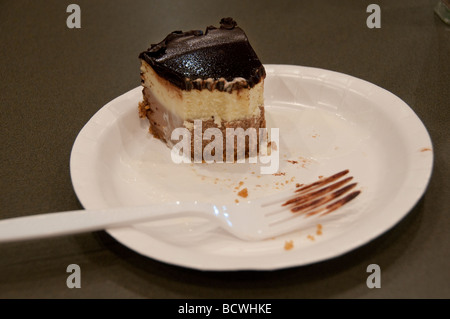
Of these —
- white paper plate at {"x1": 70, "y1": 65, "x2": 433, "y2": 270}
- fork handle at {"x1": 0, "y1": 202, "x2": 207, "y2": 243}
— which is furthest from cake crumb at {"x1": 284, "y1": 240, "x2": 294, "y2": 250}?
fork handle at {"x1": 0, "y1": 202, "x2": 207, "y2": 243}

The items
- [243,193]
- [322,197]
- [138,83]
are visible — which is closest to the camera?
[322,197]

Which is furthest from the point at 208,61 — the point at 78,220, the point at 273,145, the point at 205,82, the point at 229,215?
the point at 78,220

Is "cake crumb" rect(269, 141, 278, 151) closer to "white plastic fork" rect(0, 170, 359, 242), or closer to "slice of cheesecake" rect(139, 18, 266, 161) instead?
"slice of cheesecake" rect(139, 18, 266, 161)

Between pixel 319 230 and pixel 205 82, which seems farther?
pixel 205 82

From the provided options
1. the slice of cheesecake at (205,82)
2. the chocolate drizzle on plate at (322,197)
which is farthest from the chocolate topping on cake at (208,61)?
the chocolate drizzle on plate at (322,197)

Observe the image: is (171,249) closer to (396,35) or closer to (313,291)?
(313,291)

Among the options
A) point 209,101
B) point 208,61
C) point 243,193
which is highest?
point 208,61

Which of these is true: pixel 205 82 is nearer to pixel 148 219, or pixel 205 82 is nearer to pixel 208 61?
pixel 208 61
